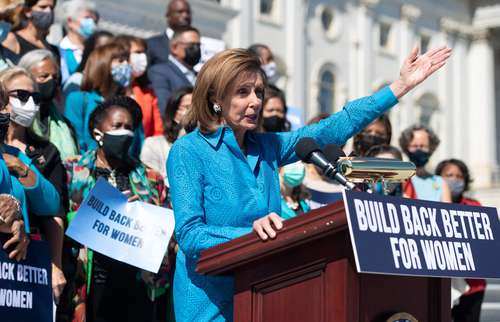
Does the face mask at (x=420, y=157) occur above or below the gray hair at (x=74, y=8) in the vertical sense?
below

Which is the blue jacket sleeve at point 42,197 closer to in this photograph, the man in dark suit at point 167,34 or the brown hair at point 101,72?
the brown hair at point 101,72

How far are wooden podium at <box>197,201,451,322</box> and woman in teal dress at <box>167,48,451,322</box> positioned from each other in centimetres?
25

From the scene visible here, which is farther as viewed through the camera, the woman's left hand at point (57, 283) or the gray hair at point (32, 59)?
the gray hair at point (32, 59)

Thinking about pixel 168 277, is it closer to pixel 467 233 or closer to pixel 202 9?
pixel 467 233

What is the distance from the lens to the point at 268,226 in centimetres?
334

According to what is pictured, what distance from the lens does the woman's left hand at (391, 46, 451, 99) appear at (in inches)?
154

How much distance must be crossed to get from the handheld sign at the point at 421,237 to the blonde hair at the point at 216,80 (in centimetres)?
85

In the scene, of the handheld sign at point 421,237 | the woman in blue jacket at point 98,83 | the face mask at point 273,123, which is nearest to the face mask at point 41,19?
the woman in blue jacket at point 98,83

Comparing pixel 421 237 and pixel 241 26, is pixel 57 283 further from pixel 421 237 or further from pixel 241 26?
pixel 241 26

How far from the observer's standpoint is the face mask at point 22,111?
5711 mm

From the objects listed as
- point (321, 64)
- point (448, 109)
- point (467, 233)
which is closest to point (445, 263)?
point (467, 233)

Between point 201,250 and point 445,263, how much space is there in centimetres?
78

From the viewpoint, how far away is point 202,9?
27.3 m

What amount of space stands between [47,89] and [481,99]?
37843 mm
